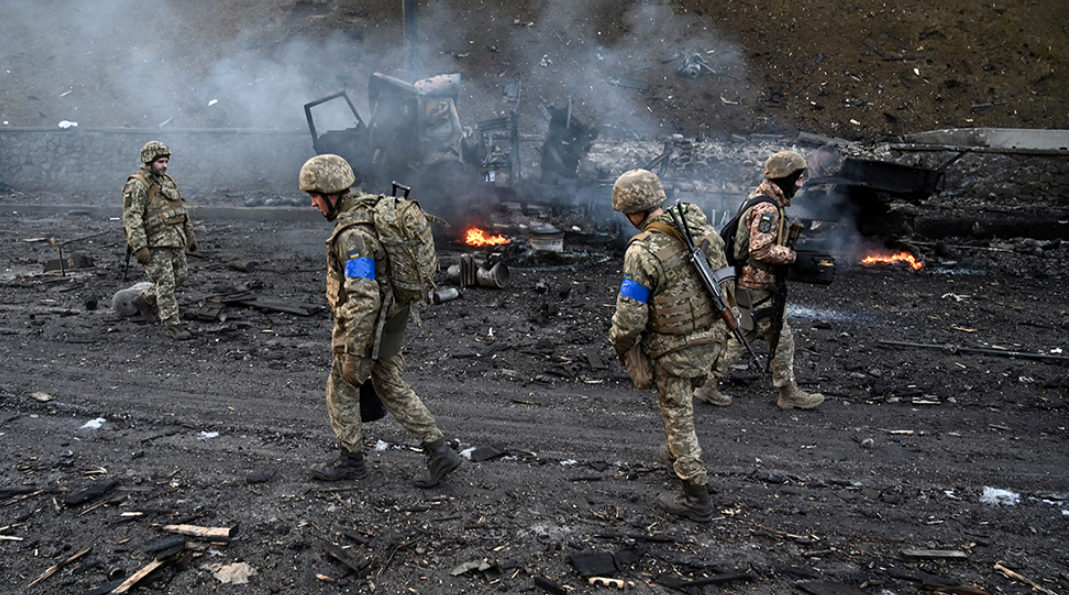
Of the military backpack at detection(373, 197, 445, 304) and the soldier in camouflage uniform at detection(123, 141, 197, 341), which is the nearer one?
the military backpack at detection(373, 197, 445, 304)

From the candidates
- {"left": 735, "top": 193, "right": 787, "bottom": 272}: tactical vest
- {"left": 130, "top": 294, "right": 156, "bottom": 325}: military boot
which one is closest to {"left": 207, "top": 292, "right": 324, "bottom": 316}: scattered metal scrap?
{"left": 130, "top": 294, "right": 156, "bottom": 325}: military boot

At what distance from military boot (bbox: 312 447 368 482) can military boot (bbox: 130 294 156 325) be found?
→ 13.7ft

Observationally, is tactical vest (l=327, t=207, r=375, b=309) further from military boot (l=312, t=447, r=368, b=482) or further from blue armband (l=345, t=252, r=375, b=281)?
military boot (l=312, t=447, r=368, b=482)

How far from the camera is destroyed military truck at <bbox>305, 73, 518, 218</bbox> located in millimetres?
11062

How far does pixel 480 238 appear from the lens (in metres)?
10.9

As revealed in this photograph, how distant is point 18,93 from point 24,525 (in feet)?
68.3

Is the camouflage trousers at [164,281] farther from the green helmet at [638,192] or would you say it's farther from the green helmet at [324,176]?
the green helmet at [638,192]

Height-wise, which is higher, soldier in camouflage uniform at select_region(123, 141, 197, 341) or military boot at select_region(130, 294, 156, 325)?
soldier in camouflage uniform at select_region(123, 141, 197, 341)

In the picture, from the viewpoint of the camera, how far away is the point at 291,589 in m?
3.27


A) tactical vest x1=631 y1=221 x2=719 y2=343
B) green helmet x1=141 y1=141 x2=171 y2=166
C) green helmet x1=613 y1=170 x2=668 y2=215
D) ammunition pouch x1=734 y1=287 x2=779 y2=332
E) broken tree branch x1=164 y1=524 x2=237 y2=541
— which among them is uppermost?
green helmet x1=141 y1=141 x2=171 y2=166

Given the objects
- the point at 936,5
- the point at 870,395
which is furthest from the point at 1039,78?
the point at 870,395

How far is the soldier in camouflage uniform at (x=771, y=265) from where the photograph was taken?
4.94 m

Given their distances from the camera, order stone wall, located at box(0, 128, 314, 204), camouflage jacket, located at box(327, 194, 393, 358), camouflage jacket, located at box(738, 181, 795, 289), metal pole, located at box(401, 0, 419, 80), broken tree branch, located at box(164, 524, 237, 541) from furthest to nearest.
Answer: stone wall, located at box(0, 128, 314, 204) → metal pole, located at box(401, 0, 419, 80) → camouflage jacket, located at box(738, 181, 795, 289) → camouflage jacket, located at box(327, 194, 393, 358) → broken tree branch, located at box(164, 524, 237, 541)

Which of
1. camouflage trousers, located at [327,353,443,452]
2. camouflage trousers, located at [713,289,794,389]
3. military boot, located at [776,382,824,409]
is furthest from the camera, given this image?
military boot, located at [776,382,824,409]
